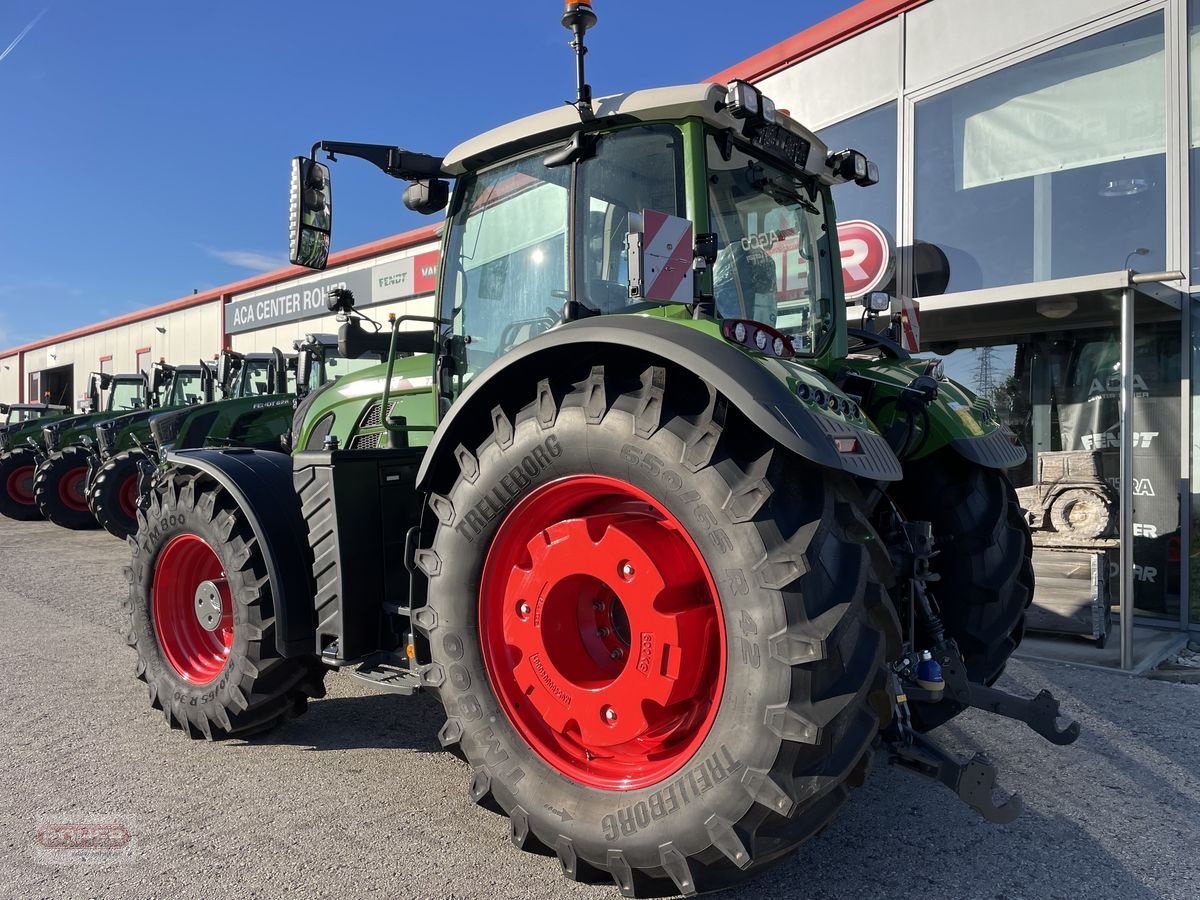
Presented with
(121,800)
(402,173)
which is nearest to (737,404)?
(402,173)

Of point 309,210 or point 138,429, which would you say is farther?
point 138,429

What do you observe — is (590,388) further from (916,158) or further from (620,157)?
(916,158)

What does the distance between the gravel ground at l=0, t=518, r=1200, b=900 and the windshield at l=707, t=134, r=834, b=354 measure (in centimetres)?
170

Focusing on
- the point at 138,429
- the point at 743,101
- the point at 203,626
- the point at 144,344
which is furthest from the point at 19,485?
the point at 743,101

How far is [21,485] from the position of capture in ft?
45.5

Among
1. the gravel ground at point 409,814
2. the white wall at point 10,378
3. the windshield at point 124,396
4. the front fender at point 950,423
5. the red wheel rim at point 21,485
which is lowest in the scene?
the gravel ground at point 409,814

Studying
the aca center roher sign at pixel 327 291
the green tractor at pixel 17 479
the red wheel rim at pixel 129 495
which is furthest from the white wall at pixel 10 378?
the red wheel rim at pixel 129 495

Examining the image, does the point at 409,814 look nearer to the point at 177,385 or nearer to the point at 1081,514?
the point at 1081,514

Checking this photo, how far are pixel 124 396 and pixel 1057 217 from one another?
48.9 ft

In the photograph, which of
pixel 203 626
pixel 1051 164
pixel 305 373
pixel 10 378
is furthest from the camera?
pixel 10 378

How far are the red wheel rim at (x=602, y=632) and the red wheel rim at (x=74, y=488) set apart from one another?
1227 centimetres

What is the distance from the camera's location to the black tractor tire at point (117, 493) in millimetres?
9922

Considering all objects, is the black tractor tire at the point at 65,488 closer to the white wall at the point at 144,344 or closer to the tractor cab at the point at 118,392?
the tractor cab at the point at 118,392

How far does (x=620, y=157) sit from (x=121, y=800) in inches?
107
